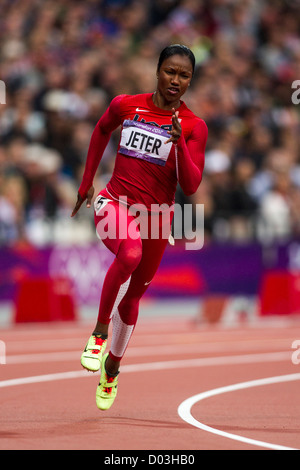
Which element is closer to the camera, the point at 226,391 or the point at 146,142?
the point at 146,142

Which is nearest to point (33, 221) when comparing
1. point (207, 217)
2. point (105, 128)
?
point (207, 217)

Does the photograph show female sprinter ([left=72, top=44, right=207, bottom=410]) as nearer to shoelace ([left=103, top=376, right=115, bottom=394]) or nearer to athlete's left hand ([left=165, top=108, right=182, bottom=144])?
shoelace ([left=103, top=376, right=115, bottom=394])

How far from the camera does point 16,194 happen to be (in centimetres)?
1641

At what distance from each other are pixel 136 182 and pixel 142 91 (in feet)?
43.0

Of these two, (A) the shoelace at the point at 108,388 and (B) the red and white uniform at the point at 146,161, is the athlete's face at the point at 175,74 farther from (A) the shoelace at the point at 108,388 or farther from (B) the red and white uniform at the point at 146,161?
(A) the shoelace at the point at 108,388

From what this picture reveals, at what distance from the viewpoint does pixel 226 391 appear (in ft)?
29.9

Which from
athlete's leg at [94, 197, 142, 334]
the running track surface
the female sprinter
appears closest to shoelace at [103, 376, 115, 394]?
the female sprinter

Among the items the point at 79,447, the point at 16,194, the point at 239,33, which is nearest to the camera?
the point at 79,447

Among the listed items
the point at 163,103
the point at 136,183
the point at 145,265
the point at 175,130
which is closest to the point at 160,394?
the point at 145,265

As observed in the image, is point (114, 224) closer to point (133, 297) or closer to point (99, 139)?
point (133, 297)

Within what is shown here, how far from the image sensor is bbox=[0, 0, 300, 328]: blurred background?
1736cm
